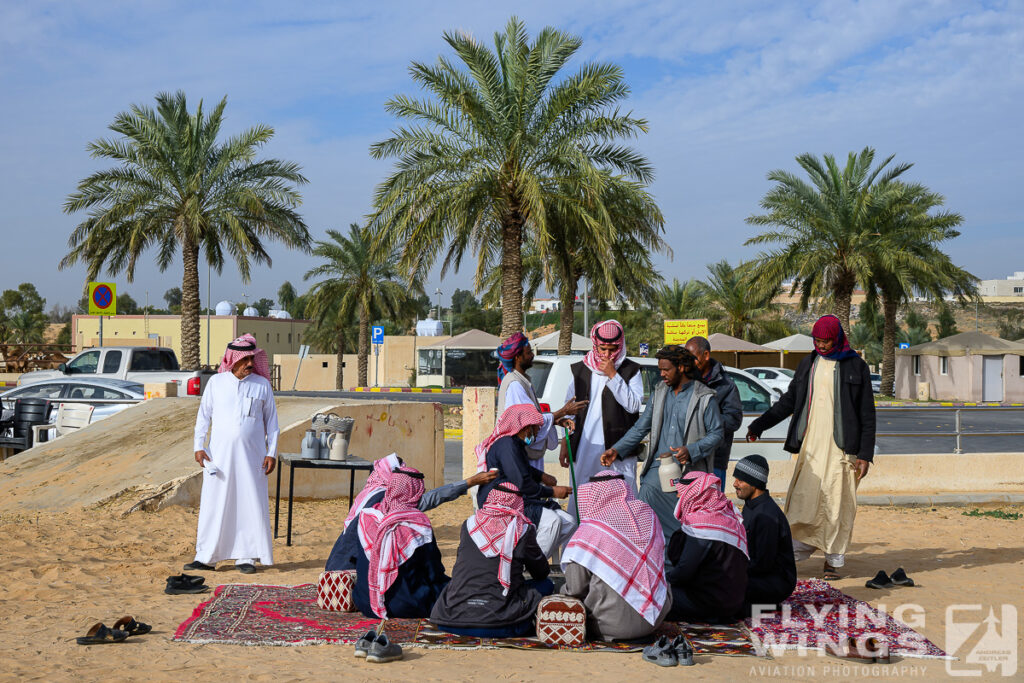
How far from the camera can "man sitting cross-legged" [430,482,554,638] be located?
537 cm

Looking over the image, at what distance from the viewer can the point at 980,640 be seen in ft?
17.9

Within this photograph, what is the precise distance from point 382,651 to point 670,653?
4.93 ft

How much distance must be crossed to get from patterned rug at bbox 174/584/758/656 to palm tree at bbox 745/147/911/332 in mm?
25724

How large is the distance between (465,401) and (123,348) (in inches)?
410

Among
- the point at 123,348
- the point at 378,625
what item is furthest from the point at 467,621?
the point at 123,348

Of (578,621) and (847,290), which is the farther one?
(847,290)

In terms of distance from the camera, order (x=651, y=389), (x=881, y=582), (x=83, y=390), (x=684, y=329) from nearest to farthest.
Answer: (x=881, y=582)
(x=651, y=389)
(x=83, y=390)
(x=684, y=329)

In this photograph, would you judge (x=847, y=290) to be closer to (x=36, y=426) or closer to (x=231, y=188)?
(x=231, y=188)

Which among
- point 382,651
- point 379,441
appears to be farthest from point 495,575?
point 379,441

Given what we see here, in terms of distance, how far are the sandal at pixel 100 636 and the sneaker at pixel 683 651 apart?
301 cm

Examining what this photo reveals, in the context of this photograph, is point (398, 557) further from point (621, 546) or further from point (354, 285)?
point (354, 285)

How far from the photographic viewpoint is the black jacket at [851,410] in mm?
6871

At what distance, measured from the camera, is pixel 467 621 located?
5.39 metres

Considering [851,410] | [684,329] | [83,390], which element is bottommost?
[83,390]
